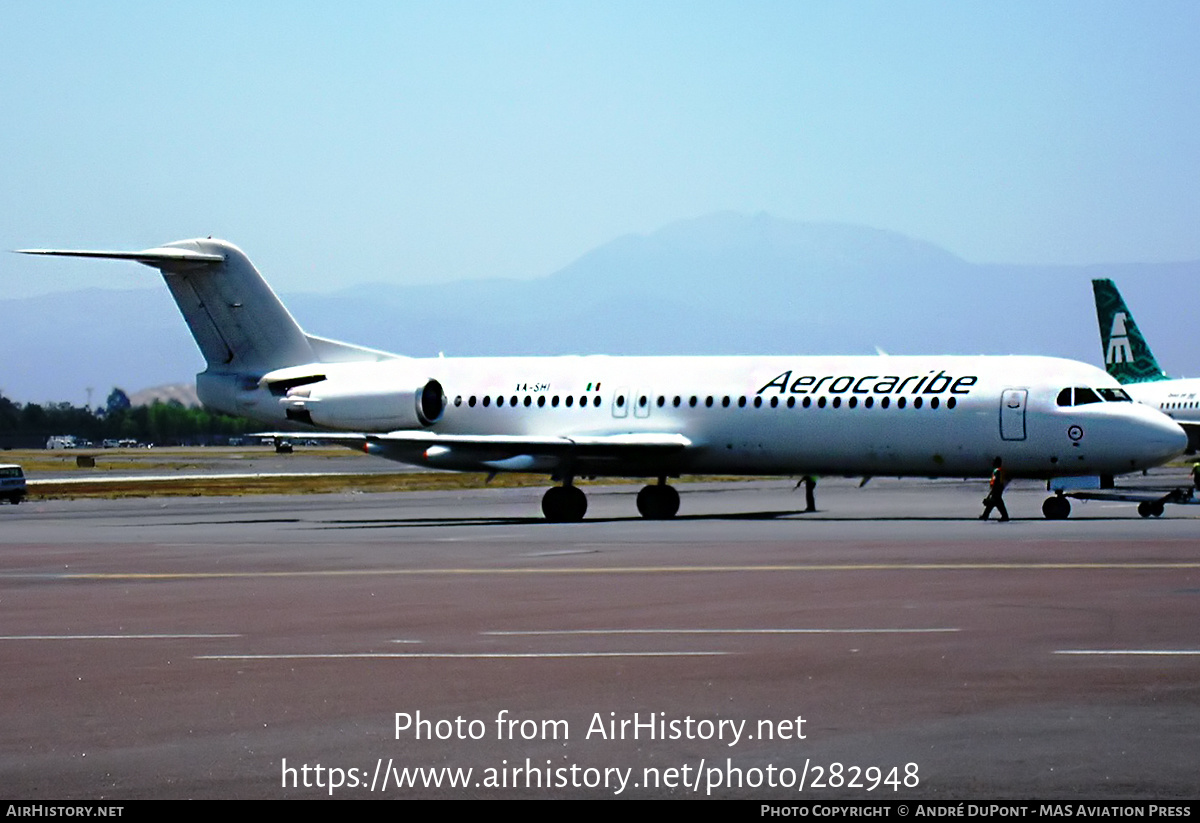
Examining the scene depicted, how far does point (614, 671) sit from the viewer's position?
1428 cm

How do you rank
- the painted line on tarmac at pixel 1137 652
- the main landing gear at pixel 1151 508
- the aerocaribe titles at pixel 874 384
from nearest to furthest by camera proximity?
the painted line on tarmac at pixel 1137 652
the main landing gear at pixel 1151 508
the aerocaribe titles at pixel 874 384

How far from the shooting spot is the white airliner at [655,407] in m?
40.6

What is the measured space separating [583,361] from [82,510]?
17.6 meters

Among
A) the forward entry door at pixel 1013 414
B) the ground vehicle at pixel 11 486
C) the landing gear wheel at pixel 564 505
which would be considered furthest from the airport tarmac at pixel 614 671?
the ground vehicle at pixel 11 486

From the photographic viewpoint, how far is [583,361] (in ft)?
155

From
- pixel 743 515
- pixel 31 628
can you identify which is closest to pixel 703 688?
pixel 31 628

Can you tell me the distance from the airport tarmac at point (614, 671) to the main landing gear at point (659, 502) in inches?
585

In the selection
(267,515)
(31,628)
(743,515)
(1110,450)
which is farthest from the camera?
(267,515)

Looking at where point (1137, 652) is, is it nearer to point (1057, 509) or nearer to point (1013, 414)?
point (1057, 509)

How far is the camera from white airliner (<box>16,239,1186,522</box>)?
40625 mm

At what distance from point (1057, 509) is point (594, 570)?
688 inches

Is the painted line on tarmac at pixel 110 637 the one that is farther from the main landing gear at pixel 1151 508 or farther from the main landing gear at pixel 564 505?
the main landing gear at pixel 1151 508

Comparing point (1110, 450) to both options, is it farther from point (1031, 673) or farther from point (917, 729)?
point (917, 729)

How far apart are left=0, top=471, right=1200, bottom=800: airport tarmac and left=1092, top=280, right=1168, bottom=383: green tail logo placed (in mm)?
60455
